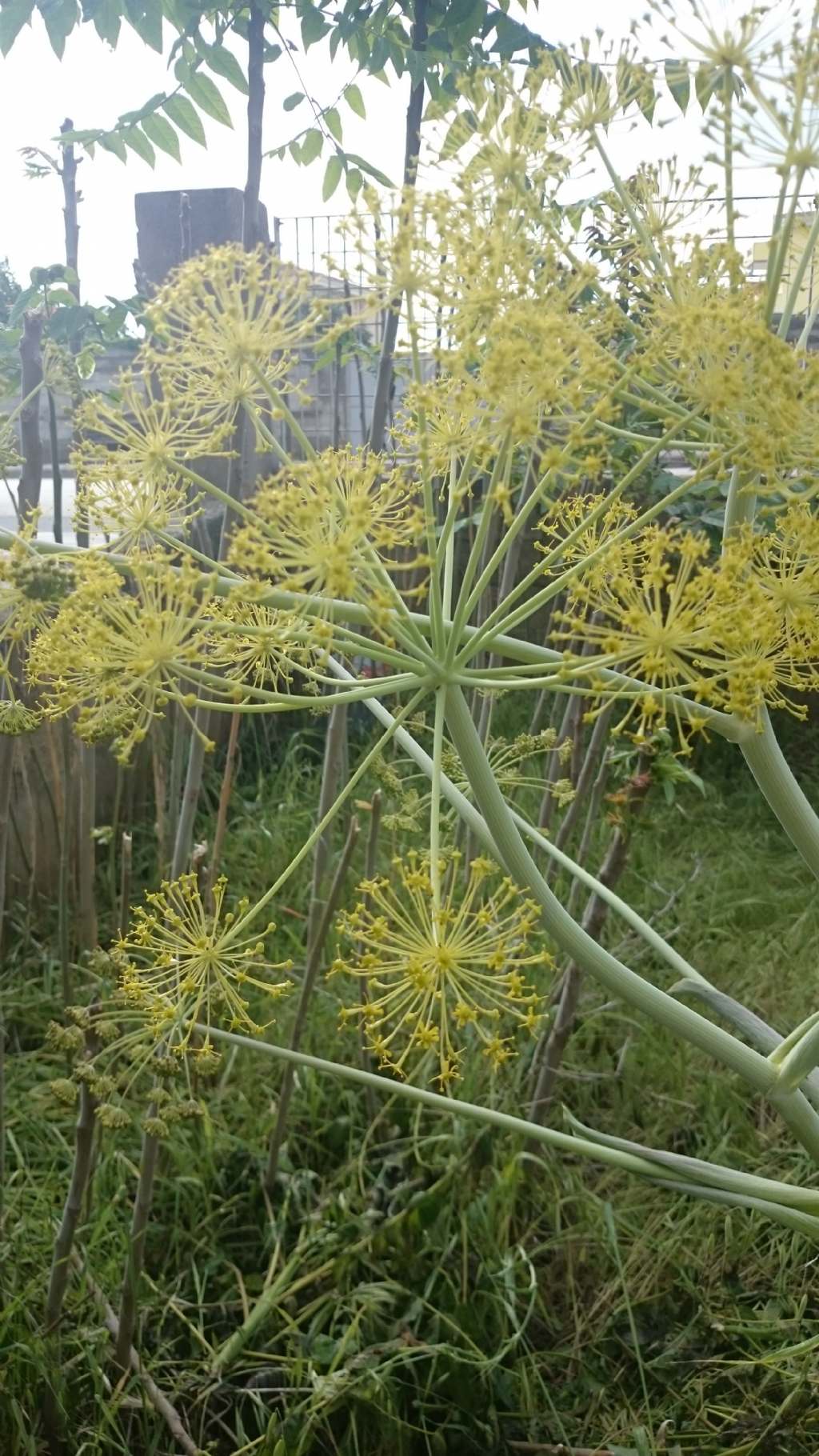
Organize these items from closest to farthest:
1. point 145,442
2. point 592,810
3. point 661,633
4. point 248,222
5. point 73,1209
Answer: point 661,633 → point 145,442 → point 73,1209 → point 248,222 → point 592,810

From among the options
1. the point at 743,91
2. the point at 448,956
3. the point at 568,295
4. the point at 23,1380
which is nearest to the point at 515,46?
the point at 743,91

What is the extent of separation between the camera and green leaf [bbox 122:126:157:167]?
1146mm

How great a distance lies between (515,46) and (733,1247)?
3.91 ft

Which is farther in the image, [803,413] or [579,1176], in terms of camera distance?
[579,1176]

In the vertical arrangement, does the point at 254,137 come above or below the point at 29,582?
above

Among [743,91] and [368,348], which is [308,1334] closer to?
[743,91]

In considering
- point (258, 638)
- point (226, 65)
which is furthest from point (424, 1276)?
point (226, 65)

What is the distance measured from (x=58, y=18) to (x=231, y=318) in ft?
2.85

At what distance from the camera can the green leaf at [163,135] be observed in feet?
3.74

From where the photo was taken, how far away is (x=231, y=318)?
18.1 inches

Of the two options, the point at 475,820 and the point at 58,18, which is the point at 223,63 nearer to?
the point at 58,18

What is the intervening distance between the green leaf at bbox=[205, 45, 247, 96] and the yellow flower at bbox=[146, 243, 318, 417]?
734 millimetres

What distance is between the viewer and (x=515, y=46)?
39.4 inches

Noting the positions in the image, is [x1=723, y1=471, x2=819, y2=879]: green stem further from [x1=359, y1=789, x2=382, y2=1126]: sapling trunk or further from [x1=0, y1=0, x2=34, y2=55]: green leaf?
[x1=0, y1=0, x2=34, y2=55]: green leaf
